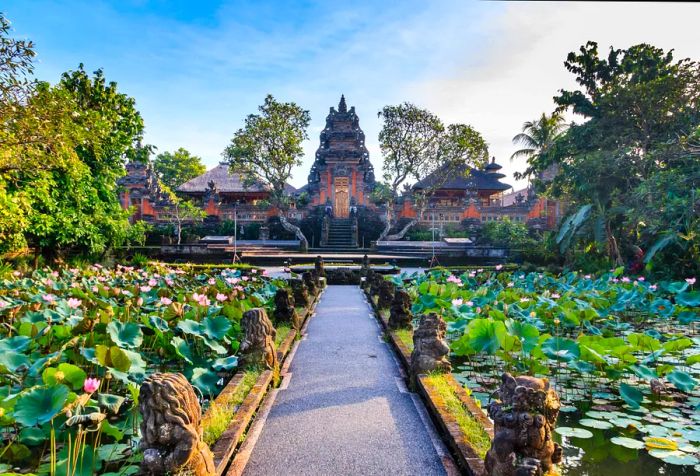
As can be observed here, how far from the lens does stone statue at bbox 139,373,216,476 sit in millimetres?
1995

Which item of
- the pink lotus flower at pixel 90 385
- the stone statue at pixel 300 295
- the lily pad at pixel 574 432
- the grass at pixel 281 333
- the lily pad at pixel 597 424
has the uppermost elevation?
the pink lotus flower at pixel 90 385

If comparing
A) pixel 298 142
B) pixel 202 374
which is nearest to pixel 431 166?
pixel 298 142

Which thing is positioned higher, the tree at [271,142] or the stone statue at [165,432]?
the tree at [271,142]

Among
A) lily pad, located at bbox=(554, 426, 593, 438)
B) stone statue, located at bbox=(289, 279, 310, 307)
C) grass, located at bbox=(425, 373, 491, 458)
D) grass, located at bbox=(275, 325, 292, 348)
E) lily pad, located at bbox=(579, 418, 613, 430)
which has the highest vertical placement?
stone statue, located at bbox=(289, 279, 310, 307)

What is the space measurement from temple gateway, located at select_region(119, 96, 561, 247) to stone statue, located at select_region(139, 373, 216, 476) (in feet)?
67.2

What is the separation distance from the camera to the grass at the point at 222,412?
2674 millimetres

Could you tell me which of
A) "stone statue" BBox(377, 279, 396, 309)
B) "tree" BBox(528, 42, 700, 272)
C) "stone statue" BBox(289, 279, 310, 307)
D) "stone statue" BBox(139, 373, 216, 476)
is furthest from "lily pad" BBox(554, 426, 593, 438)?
"tree" BBox(528, 42, 700, 272)

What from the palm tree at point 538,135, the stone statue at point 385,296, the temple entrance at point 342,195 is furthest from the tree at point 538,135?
the stone statue at point 385,296

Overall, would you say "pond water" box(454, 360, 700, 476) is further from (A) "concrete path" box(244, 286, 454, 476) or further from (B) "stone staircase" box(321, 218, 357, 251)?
(B) "stone staircase" box(321, 218, 357, 251)

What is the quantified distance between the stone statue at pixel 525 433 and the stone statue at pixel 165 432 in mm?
1459

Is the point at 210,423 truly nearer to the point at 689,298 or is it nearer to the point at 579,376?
the point at 579,376

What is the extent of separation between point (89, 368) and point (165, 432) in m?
1.81

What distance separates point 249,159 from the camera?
20.2 meters

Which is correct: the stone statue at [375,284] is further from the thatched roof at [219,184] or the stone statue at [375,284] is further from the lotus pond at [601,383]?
the thatched roof at [219,184]
